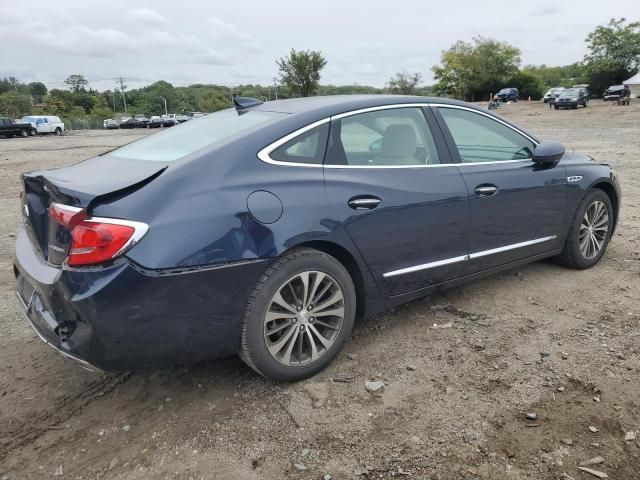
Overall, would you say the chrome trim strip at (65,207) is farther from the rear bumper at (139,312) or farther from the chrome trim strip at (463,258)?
the chrome trim strip at (463,258)

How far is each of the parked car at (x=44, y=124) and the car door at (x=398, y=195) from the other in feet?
155

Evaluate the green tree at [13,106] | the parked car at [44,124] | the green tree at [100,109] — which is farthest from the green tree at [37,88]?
the parked car at [44,124]

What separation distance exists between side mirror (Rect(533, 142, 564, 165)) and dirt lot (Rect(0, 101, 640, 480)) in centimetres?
112

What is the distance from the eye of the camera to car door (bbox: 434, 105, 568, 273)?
366cm

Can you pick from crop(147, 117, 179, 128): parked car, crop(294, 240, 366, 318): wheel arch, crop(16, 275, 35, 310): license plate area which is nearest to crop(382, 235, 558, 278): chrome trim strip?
crop(294, 240, 366, 318): wheel arch

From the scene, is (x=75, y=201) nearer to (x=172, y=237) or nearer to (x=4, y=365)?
(x=172, y=237)

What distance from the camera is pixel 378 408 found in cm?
271

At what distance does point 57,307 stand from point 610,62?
70.3m

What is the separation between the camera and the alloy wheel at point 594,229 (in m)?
4.56

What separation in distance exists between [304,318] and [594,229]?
3137mm

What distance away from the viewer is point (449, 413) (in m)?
2.64

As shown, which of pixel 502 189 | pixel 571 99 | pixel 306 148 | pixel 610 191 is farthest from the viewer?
pixel 571 99

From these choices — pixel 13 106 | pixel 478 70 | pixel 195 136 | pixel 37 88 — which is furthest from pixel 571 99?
pixel 37 88

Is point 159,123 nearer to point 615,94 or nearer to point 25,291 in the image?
point 615,94
